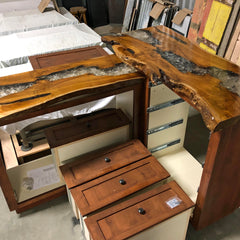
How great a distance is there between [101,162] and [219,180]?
27.6 inches

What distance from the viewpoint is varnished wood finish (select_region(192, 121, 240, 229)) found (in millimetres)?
1262

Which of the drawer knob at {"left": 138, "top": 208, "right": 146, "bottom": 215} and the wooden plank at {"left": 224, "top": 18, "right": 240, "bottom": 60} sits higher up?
the wooden plank at {"left": 224, "top": 18, "right": 240, "bottom": 60}

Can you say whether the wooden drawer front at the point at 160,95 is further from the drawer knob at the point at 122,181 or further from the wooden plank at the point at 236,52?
the wooden plank at the point at 236,52

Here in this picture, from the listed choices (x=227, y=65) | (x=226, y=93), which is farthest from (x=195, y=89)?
(x=227, y=65)

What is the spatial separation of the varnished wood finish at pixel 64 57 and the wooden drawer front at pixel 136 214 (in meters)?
1.24

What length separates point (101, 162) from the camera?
1668 mm

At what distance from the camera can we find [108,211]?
4.46 ft

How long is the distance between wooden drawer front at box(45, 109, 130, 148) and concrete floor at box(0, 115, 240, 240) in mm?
535

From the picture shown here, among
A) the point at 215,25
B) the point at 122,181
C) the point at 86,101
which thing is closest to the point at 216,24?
the point at 215,25

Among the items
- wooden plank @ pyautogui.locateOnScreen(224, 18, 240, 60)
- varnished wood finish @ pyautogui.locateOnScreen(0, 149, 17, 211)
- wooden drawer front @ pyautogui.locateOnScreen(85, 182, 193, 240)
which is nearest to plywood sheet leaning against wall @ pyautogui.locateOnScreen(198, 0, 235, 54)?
wooden plank @ pyautogui.locateOnScreen(224, 18, 240, 60)

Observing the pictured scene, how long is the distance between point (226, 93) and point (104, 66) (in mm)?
814

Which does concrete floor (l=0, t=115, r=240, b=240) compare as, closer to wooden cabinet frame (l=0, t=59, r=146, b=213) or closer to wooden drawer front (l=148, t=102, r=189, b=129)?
wooden cabinet frame (l=0, t=59, r=146, b=213)

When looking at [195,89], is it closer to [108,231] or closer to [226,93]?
[226,93]

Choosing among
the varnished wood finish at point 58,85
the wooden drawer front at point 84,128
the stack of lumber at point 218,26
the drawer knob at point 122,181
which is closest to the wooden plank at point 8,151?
the wooden drawer front at point 84,128
